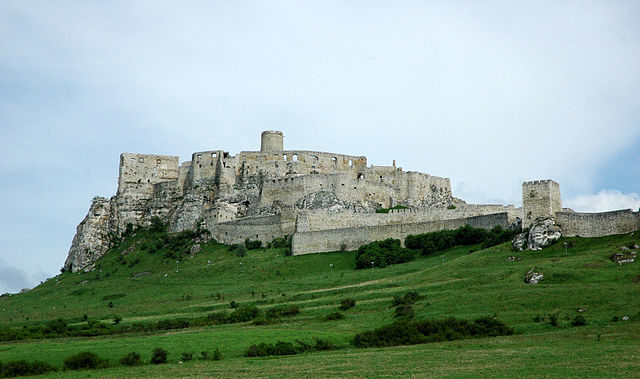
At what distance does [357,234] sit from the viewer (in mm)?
81062

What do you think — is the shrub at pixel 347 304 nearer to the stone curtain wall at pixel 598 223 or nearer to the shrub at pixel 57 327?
the stone curtain wall at pixel 598 223

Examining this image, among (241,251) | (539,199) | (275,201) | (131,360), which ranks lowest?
(131,360)

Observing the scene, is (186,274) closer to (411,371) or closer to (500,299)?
(500,299)

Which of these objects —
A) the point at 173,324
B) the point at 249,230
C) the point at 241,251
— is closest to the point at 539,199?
the point at 173,324

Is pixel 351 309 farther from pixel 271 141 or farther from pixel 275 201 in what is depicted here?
pixel 271 141

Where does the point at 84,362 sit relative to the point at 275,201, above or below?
below

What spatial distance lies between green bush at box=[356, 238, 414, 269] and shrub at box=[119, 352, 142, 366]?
3361 centimetres

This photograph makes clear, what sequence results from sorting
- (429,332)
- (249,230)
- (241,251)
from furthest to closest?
1. (249,230)
2. (241,251)
3. (429,332)

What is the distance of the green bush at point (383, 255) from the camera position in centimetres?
7312

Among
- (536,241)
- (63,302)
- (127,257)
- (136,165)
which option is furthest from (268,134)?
(536,241)

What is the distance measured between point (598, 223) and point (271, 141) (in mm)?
55820

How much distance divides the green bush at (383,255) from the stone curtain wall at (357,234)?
2735mm

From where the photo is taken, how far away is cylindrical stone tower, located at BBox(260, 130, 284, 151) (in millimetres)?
107500

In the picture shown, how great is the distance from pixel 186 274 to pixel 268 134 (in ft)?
105
